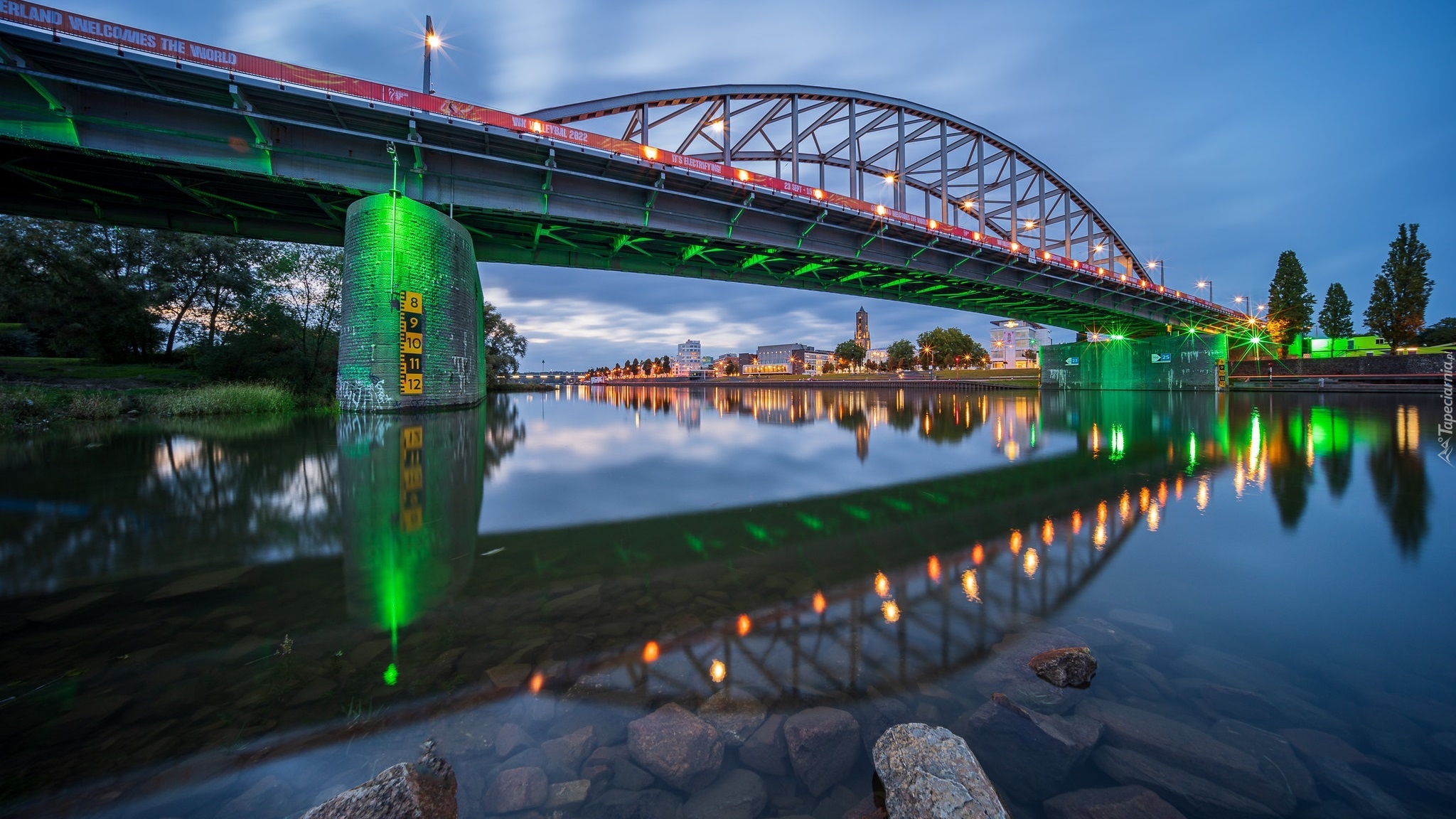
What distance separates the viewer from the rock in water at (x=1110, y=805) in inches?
78.2

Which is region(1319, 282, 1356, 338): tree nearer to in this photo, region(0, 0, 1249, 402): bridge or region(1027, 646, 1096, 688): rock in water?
region(0, 0, 1249, 402): bridge

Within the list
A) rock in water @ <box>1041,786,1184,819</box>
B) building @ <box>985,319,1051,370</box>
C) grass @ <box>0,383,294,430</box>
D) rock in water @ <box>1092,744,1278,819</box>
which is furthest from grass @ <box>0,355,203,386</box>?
building @ <box>985,319,1051,370</box>

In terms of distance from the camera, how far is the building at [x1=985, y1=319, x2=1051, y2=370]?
148375mm

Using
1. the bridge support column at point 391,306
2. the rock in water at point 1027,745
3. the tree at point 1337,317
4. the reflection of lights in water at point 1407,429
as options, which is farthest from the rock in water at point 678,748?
the tree at point 1337,317

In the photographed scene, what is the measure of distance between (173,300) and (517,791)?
39.6 metres

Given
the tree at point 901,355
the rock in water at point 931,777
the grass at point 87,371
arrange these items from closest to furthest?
the rock in water at point 931,777, the grass at point 87,371, the tree at point 901,355

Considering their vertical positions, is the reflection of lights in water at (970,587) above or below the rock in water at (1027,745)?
above

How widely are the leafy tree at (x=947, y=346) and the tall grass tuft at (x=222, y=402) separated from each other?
3878 inches

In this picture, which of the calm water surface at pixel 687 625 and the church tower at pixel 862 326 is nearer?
the calm water surface at pixel 687 625

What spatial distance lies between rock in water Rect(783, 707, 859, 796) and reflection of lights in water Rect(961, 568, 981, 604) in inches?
75.5

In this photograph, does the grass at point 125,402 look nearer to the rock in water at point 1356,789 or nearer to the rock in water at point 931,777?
the rock in water at point 931,777

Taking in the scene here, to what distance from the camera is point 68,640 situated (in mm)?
3102

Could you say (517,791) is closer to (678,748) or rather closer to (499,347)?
(678,748)

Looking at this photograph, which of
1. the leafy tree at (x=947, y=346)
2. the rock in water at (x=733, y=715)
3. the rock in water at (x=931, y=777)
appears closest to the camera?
the rock in water at (x=931, y=777)
